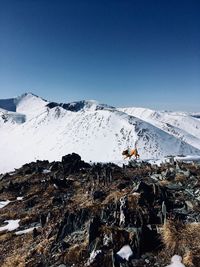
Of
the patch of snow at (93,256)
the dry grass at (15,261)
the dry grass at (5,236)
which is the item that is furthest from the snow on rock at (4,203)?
the patch of snow at (93,256)

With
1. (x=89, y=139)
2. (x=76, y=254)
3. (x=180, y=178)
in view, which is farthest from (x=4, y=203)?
(x=89, y=139)

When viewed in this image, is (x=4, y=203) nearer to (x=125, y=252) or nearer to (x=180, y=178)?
(x=180, y=178)

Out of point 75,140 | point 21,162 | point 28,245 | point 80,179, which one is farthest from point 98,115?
point 28,245

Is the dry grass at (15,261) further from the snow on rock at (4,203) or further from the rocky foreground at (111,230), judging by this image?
the snow on rock at (4,203)

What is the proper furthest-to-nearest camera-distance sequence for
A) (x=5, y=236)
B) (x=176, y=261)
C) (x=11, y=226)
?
(x=11, y=226) < (x=5, y=236) < (x=176, y=261)

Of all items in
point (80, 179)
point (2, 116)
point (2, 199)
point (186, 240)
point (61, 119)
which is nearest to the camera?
point (186, 240)

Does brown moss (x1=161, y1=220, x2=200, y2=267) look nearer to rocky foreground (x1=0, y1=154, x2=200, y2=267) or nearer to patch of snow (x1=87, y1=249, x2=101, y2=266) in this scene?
rocky foreground (x1=0, y1=154, x2=200, y2=267)

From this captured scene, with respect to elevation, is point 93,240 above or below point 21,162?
above

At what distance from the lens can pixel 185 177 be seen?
33.4 metres

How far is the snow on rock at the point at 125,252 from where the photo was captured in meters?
17.5

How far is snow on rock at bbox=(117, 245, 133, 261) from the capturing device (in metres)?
17.5

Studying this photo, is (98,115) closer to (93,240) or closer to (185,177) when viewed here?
(185,177)

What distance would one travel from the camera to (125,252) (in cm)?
1781

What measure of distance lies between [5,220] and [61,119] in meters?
103
